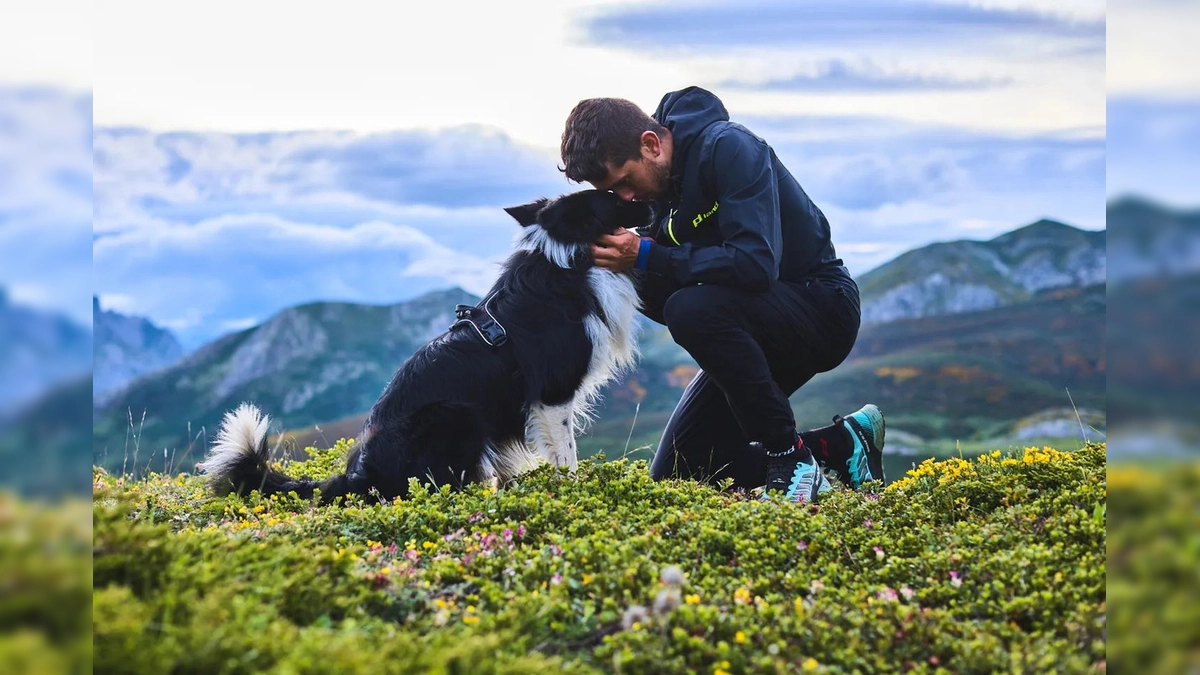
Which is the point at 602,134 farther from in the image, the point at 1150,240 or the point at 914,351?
the point at 914,351

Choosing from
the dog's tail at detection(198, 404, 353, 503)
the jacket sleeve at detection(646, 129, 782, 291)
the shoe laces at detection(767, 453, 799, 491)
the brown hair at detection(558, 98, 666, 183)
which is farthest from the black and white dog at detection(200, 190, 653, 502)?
the shoe laces at detection(767, 453, 799, 491)

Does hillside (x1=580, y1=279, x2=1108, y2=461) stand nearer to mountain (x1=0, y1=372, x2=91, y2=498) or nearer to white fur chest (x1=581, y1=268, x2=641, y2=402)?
white fur chest (x1=581, y1=268, x2=641, y2=402)

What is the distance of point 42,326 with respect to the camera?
156 centimetres

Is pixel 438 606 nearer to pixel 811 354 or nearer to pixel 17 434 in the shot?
pixel 17 434

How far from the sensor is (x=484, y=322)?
4617mm

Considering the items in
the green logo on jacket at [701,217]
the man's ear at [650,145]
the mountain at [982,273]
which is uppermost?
the man's ear at [650,145]

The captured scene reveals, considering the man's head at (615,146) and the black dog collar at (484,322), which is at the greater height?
the man's head at (615,146)

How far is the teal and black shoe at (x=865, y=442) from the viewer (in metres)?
4.93

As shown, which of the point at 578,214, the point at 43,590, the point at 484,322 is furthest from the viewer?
the point at 578,214

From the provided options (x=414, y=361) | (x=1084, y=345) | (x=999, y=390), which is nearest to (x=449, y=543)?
(x=414, y=361)

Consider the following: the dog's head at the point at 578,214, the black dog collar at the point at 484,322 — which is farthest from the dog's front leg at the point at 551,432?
the dog's head at the point at 578,214

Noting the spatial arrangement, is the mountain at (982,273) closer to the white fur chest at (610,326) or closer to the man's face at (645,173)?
the white fur chest at (610,326)

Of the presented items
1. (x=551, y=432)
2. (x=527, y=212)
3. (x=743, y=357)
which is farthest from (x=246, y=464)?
(x=743, y=357)

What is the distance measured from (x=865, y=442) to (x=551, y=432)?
5.39 feet
